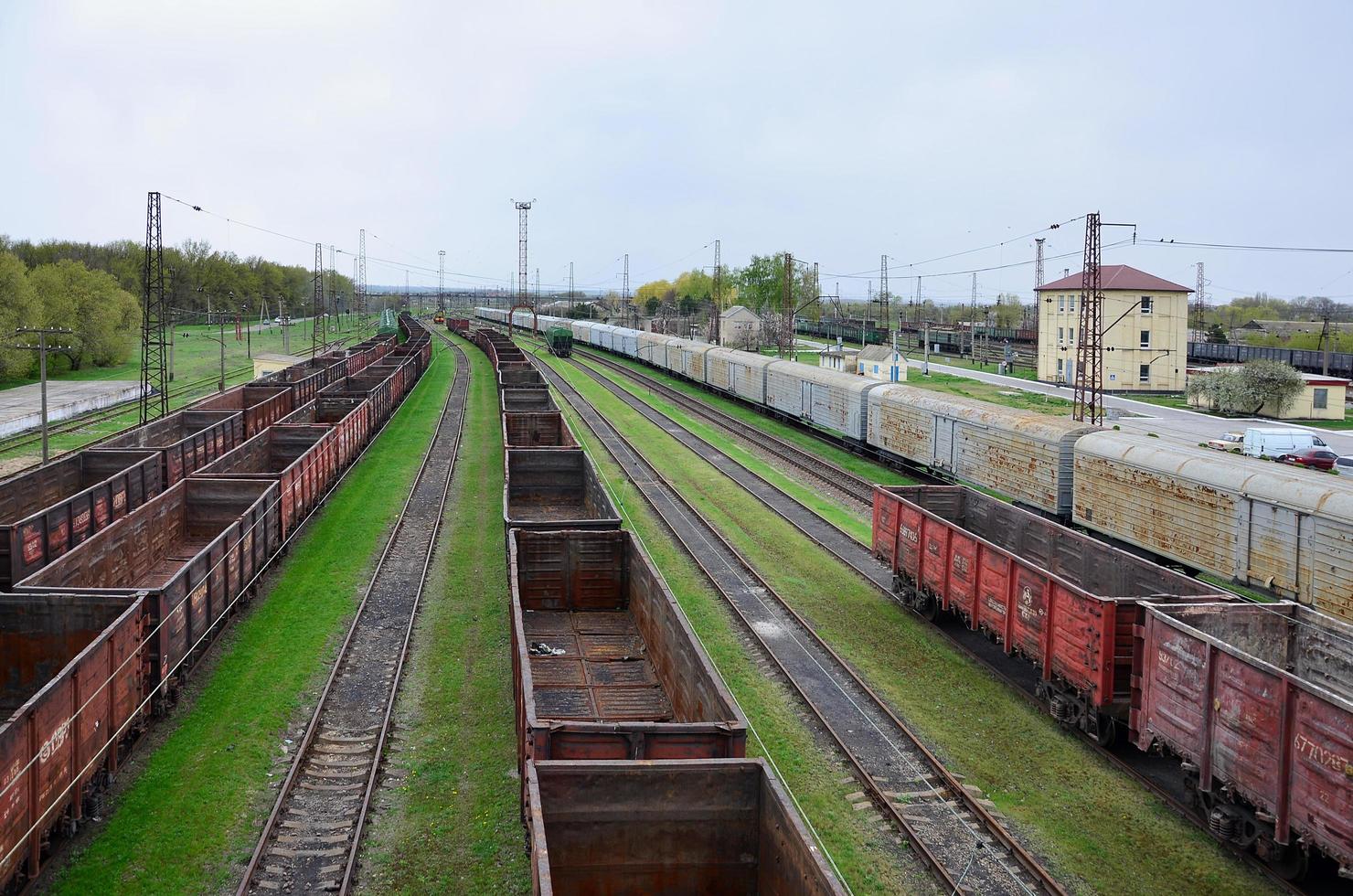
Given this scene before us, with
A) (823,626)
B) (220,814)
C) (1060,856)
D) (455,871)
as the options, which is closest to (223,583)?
(220,814)

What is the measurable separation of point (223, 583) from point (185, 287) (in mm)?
118207

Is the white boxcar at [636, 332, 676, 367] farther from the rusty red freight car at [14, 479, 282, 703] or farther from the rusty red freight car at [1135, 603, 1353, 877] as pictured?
the rusty red freight car at [1135, 603, 1353, 877]

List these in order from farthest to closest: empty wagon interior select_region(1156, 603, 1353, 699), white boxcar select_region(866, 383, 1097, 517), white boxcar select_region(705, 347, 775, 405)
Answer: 1. white boxcar select_region(705, 347, 775, 405)
2. white boxcar select_region(866, 383, 1097, 517)
3. empty wagon interior select_region(1156, 603, 1353, 699)

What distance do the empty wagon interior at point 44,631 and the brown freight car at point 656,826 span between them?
24.6 feet

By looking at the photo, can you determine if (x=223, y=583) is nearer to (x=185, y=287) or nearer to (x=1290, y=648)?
(x=1290, y=648)

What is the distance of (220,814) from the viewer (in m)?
12.0

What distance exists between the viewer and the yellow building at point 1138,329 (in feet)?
222

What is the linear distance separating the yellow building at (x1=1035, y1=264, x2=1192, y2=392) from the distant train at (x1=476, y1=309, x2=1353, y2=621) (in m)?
35.4

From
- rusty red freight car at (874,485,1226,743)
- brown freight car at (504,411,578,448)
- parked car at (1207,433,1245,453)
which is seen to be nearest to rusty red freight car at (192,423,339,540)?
brown freight car at (504,411,578,448)

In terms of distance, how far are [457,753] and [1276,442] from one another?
3899 cm

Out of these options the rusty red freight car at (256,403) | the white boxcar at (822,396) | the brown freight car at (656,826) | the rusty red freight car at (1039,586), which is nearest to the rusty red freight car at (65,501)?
the rusty red freight car at (256,403)

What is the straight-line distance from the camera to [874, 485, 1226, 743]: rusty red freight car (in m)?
13.5

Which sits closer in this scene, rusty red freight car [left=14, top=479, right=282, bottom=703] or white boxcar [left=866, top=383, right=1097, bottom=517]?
rusty red freight car [left=14, top=479, right=282, bottom=703]

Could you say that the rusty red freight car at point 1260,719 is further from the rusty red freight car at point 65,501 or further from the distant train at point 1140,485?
the rusty red freight car at point 65,501
